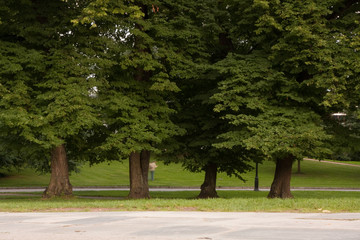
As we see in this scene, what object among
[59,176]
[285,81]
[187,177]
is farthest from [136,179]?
[187,177]

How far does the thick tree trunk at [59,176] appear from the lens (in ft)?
74.3

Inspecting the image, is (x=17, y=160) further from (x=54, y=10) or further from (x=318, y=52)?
→ (x=318, y=52)

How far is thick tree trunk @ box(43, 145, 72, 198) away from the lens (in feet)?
74.3

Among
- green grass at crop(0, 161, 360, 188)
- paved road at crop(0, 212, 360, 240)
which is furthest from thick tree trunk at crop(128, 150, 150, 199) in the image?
green grass at crop(0, 161, 360, 188)

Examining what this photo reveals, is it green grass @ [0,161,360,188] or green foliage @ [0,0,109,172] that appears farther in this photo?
green grass @ [0,161,360,188]

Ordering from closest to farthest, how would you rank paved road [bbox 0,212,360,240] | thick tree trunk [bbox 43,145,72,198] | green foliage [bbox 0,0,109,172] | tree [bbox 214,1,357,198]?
paved road [bbox 0,212,360,240] < tree [bbox 214,1,357,198] < green foliage [bbox 0,0,109,172] < thick tree trunk [bbox 43,145,72,198]

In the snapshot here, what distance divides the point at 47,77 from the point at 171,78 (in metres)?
6.03

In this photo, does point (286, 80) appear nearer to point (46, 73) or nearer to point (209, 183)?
point (209, 183)

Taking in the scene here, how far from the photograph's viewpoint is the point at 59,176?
22953 mm

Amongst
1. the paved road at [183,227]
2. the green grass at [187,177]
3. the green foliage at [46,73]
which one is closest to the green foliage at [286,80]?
the green foliage at [46,73]

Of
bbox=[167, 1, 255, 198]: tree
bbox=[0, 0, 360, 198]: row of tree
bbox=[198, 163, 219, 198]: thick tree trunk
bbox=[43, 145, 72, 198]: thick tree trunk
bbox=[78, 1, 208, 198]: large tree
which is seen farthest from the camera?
bbox=[198, 163, 219, 198]: thick tree trunk

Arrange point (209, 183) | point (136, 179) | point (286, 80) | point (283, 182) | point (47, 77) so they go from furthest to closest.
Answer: point (209, 183)
point (136, 179)
point (283, 182)
point (286, 80)
point (47, 77)

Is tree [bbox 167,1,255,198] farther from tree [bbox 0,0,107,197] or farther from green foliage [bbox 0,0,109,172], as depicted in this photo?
tree [bbox 0,0,107,197]

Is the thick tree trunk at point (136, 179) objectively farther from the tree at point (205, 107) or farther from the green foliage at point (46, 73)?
the green foliage at point (46, 73)
